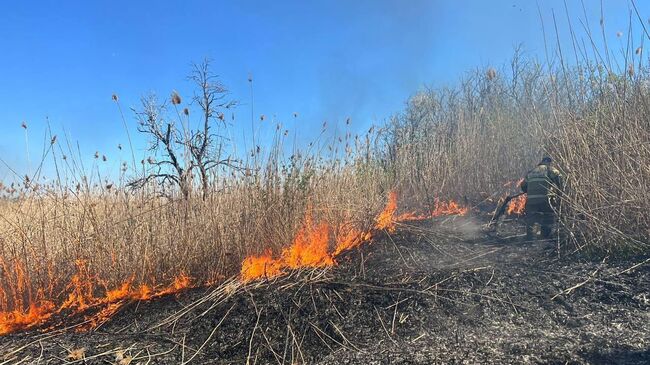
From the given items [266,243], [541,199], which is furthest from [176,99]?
[541,199]

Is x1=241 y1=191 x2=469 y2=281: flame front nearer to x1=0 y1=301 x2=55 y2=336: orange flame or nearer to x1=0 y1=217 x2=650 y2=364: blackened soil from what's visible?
x1=0 y1=217 x2=650 y2=364: blackened soil

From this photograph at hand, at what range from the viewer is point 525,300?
3.04 m

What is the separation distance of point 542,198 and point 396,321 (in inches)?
121

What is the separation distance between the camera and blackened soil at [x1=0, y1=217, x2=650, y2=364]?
246cm

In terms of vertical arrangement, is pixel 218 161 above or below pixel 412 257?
above

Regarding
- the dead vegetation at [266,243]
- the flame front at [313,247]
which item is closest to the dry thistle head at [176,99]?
the dead vegetation at [266,243]

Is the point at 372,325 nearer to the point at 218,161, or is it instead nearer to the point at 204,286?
the point at 204,286

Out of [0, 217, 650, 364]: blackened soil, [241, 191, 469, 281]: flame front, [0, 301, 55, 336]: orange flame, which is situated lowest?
[0, 217, 650, 364]: blackened soil

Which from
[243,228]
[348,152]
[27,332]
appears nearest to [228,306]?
[243,228]

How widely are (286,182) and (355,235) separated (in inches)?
51.1

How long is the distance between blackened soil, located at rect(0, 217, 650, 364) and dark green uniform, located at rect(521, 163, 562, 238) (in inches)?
46.5

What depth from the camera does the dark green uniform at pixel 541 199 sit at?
4797 millimetres

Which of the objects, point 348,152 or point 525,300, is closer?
point 525,300

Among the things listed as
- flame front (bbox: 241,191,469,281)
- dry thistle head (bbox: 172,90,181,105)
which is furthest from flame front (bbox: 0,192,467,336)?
dry thistle head (bbox: 172,90,181,105)
